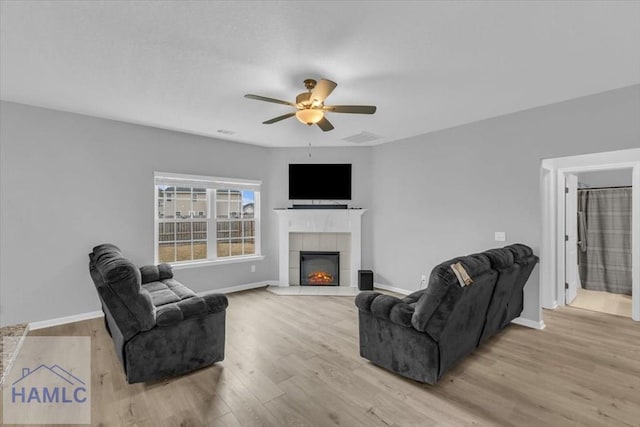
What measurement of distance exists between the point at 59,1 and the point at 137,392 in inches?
112

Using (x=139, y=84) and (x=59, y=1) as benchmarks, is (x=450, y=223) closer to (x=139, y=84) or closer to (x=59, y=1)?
(x=139, y=84)

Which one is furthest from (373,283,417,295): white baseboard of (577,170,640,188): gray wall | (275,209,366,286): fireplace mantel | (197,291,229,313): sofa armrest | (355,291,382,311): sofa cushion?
(577,170,640,188): gray wall

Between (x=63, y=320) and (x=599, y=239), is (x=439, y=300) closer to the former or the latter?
(x=63, y=320)

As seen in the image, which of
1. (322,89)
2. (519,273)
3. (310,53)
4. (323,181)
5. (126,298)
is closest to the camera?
(126,298)

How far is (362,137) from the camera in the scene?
5141 millimetres

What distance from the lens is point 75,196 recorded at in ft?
13.0

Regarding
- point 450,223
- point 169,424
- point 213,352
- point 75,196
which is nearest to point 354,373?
point 213,352

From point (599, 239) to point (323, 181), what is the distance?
512cm

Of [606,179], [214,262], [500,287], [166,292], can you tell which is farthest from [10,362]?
[606,179]

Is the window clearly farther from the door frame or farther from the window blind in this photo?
the door frame

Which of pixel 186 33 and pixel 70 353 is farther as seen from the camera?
pixel 70 353

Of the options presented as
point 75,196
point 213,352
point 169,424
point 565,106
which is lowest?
point 169,424

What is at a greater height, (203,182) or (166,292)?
(203,182)

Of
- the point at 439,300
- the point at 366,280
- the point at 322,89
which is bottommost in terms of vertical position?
the point at 366,280
